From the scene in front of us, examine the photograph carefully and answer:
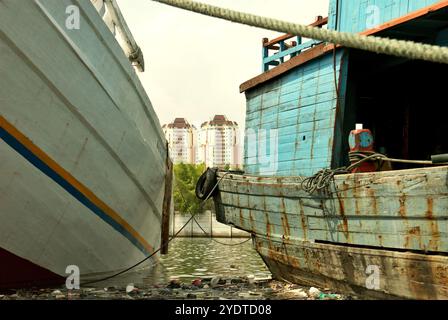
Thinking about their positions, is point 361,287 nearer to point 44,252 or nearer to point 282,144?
point 282,144

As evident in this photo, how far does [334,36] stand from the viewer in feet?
9.15

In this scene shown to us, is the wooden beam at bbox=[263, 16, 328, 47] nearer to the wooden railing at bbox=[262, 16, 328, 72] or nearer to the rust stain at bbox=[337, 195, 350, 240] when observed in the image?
the wooden railing at bbox=[262, 16, 328, 72]

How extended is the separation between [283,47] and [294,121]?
1.88 m

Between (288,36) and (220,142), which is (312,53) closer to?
(288,36)

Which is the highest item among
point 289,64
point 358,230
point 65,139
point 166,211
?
point 289,64

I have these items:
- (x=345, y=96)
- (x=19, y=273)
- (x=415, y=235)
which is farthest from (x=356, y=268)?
(x=19, y=273)

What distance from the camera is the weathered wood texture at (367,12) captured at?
6441 mm

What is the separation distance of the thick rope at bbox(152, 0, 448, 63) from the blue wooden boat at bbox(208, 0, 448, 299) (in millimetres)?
2889

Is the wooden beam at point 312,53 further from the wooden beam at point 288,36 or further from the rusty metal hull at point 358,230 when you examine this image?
the rusty metal hull at point 358,230

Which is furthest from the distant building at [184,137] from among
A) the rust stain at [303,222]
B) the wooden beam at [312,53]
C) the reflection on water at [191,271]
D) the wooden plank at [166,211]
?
the rust stain at [303,222]

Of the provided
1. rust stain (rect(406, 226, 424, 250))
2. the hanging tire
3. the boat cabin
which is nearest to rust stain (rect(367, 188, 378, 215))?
rust stain (rect(406, 226, 424, 250))

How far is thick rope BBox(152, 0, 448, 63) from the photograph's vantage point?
251 cm

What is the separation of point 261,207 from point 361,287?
227 centimetres
